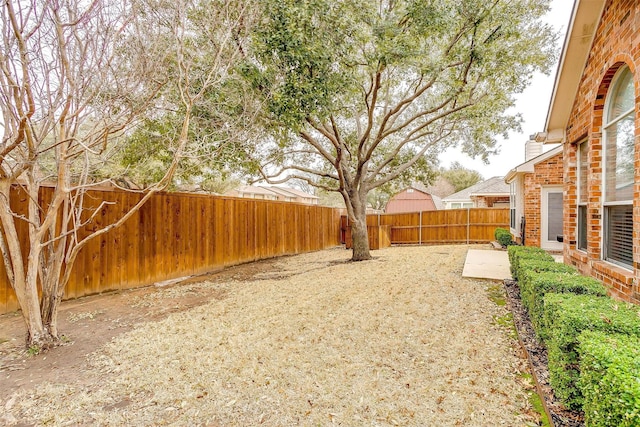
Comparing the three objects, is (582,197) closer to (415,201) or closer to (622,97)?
(622,97)

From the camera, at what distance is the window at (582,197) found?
16.8 feet

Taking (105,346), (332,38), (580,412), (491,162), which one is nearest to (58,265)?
(105,346)

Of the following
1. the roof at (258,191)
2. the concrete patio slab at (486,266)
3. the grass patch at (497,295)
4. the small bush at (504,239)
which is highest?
the roof at (258,191)

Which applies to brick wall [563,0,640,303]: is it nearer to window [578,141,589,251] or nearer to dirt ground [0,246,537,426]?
window [578,141,589,251]

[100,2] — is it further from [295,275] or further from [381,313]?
[295,275]

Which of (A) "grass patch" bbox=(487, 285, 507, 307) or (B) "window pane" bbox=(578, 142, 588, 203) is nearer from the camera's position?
(B) "window pane" bbox=(578, 142, 588, 203)

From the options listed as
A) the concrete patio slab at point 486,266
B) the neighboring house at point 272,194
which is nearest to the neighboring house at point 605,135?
the concrete patio slab at point 486,266

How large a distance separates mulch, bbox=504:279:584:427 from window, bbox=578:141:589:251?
1321 mm

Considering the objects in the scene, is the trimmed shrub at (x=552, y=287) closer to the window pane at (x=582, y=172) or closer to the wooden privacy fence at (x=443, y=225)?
the window pane at (x=582, y=172)

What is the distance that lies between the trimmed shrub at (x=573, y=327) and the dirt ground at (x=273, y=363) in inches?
14.1

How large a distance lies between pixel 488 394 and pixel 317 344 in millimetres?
1850

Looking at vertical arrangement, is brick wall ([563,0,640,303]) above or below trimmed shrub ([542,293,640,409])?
above

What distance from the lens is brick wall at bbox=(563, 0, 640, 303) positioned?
3.26 metres

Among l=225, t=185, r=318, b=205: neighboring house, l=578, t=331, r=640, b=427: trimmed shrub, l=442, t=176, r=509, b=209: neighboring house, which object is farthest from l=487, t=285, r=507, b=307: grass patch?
l=225, t=185, r=318, b=205: neighboring house
